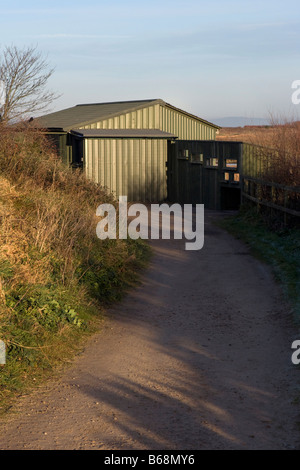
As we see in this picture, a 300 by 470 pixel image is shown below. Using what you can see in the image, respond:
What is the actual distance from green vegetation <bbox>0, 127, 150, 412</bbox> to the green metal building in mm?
7773

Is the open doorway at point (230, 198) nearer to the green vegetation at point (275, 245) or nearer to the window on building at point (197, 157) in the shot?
the window on building at point (197, 157)

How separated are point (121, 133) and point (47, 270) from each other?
14228 millimetres

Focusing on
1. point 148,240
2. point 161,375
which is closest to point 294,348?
point 161,375

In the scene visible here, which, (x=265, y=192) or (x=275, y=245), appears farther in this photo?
(x=265, y=192)

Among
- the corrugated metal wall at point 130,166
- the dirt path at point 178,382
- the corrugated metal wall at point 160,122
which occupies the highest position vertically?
the corrugated metal wall at point 160,122

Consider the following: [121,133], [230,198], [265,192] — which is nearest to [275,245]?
[265,192]

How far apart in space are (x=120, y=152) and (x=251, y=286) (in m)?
12.5

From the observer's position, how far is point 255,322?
889cm

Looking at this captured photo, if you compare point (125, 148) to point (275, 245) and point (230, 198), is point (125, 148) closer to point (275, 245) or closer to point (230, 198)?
point (230, 198)

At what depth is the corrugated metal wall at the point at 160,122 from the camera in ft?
78.5

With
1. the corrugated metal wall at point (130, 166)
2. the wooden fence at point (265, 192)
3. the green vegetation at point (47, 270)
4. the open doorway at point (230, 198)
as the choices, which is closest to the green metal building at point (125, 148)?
the corrugated metal wall at point (130, 166)

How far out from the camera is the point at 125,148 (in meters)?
22.5

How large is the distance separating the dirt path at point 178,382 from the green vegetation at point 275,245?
0.30 meters

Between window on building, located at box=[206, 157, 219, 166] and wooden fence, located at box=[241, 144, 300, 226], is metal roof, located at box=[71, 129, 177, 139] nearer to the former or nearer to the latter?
window on building, located at box=[206, 157, 219, 166]
